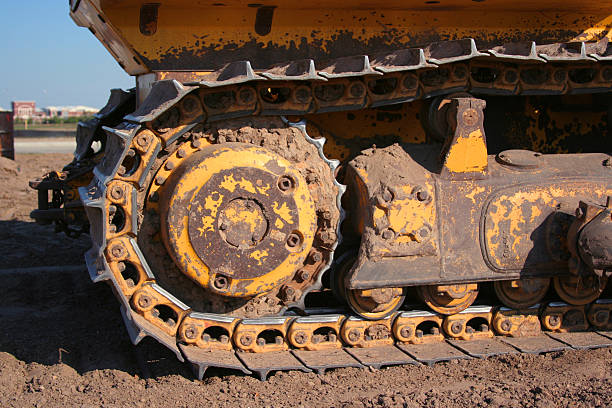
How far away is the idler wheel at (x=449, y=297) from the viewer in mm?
5086

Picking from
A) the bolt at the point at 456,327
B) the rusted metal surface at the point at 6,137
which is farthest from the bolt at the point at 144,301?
the rusted metal surface at the point at 6,137

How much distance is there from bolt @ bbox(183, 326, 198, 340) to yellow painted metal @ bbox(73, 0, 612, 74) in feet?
5.72

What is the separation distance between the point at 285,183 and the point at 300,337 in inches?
41.2

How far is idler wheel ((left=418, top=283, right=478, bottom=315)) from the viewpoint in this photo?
509cm

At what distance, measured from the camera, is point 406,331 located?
200 inches

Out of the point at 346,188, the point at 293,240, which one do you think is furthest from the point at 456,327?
the point at 293,240

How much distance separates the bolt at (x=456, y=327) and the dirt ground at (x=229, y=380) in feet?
0.90

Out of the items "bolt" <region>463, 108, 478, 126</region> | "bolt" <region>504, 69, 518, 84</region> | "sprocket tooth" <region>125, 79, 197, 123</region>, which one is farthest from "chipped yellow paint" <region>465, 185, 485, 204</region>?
"sprocket tooth" <region>125, 79, 197, 123</region>

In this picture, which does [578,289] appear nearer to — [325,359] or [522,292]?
[522,292]

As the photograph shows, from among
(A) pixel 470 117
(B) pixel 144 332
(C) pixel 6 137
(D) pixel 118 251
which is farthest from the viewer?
(C) pixel 6 137

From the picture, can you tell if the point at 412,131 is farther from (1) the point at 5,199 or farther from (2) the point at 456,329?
(1) the point at 5,199

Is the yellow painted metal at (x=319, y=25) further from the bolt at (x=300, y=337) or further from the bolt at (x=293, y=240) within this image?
the bolt at (x=300, y=337)

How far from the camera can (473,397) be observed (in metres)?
4.33

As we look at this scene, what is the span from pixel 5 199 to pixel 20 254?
12.1 ft
